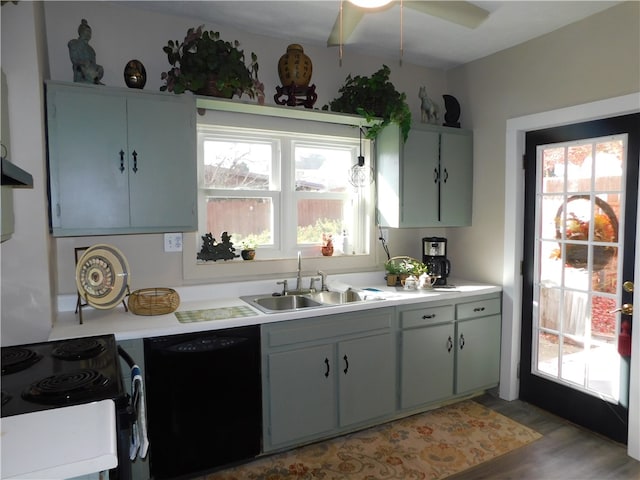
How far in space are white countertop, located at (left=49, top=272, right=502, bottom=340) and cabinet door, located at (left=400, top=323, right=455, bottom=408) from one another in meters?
0.26

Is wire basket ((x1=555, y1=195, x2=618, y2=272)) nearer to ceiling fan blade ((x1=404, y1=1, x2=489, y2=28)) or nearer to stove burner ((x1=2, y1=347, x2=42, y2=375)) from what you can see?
ceiling fan blade ((x1=404, y1=1, x2=489, y2=28))

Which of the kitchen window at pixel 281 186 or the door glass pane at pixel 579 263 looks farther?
the kitchen window at pixel 281 186

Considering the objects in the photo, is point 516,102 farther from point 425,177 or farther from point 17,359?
point 17,359

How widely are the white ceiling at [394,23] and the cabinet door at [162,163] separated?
70cm

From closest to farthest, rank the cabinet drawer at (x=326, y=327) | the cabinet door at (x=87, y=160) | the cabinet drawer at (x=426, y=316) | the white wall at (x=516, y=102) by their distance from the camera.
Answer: the cabinet door at (x=87, y=160) → the cabinet drawer at (x=326, y=327) → the white wall at (x=516, y=102) → the cabinet drawer at (x=426, y=316)

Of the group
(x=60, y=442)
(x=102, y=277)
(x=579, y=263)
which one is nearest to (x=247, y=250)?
(x=102, y=277)

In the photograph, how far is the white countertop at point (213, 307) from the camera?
85.5 inches

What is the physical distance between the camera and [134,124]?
241 cm

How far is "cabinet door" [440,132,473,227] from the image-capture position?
137 inches

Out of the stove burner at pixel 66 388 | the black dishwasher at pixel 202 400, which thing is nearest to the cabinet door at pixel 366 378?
the black dishwasher at pixel 202 400

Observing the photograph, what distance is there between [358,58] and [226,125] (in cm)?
129

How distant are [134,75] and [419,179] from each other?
212 centimetres

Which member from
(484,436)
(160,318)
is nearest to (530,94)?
(484,436)

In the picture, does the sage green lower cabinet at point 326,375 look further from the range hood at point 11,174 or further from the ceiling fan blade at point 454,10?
the ceiling fan blade at point 454,10
